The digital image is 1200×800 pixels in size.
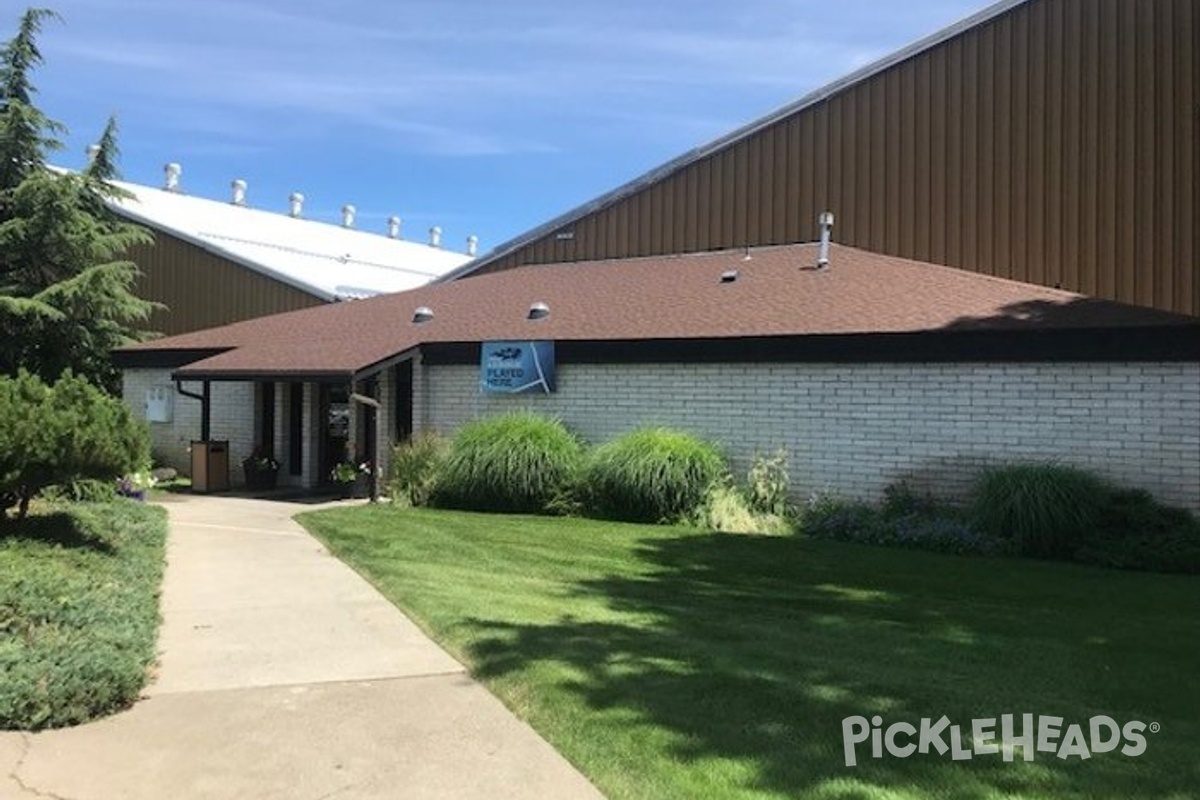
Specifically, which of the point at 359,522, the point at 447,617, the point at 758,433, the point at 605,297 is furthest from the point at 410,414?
the point at 447,617

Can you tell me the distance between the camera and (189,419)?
22031 millimetres

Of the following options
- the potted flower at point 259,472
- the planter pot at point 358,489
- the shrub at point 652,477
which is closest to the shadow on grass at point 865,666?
the shrub at point 652,477

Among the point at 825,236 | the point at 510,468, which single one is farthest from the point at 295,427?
the point at 825,236

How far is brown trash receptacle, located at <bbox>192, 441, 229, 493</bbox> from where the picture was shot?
18.9 metres

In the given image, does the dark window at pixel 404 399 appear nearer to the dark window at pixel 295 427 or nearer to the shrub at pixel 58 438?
the dark window at pixel 295 427

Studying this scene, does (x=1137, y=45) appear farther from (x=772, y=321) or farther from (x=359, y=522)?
(x=359, y=522)

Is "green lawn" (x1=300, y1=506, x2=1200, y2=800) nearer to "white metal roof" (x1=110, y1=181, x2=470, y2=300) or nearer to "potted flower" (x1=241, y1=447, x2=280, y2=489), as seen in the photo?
"potted flower" (x1=241, y1=447, x2=280, y2=489)

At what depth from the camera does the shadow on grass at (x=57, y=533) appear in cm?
934

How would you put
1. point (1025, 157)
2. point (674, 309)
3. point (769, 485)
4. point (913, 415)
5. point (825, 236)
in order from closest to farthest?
point (913, 415) → point (769, 485) → point (1025, 157) → point (674, 309) → point (825, 236)

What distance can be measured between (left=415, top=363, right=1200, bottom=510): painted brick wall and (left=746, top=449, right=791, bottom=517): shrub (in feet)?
0.52

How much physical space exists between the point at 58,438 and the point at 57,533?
128 centimetres

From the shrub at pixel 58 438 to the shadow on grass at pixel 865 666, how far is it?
15.1 ft

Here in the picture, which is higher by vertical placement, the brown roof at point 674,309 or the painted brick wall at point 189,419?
the brown roof at point 674,309

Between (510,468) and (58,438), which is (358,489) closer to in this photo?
(510,468)
